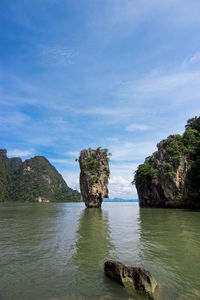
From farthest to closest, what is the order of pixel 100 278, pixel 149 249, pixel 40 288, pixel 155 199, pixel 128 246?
pixel 155 199
pixel 128 246
pixel 149 249
pixel 100 278
pixel 40 288

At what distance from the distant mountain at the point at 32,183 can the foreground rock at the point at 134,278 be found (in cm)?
12139

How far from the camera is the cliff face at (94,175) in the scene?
42875 millimetres

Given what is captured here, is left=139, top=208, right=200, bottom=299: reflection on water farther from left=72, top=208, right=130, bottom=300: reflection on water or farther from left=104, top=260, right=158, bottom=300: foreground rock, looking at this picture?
left=72, top=208, right=130, bottom=300: reflection on water

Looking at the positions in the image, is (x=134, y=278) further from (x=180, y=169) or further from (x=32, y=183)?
(x=32, y=183)

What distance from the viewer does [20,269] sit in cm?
605

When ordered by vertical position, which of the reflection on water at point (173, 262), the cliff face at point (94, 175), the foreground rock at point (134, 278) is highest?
the cliff face at point (94, 175)

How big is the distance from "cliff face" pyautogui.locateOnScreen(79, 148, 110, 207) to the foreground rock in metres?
37.2

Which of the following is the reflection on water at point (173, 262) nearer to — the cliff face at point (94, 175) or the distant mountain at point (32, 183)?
the cliff face at point (94, 175)

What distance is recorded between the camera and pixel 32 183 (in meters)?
142

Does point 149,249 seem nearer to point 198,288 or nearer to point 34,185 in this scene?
point 198,288

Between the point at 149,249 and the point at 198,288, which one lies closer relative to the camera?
the point at 198,288

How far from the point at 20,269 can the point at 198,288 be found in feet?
18.4

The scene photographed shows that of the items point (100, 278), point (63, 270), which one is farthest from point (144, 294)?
point (63, 270)

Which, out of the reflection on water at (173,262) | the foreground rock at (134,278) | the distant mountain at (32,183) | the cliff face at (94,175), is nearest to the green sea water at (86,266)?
the reflection on water at (173,262)
